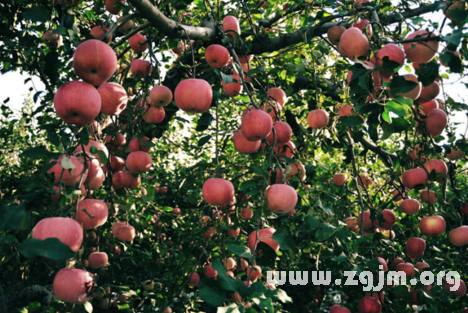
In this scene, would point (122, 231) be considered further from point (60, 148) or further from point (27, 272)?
point (27, 272)

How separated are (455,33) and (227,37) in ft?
4.17

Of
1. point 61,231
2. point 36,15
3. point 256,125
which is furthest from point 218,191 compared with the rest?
point 36,15

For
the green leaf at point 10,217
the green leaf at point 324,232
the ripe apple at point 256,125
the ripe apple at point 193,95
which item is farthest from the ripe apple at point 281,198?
the green leaf at point 10,217

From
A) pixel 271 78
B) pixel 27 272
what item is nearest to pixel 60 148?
pixel 271 78

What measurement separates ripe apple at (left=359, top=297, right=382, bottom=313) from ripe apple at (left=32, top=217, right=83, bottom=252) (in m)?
2.18

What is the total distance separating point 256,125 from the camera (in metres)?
1.72

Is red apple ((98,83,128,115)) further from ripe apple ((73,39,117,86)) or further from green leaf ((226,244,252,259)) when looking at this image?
green leaf ((226,244,252,259))

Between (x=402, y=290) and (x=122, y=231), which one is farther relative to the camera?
(x=122, y=231)

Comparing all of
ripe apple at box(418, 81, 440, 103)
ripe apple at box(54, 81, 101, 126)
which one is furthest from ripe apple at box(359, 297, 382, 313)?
ripe apple at box(54, 81, 101, 126)

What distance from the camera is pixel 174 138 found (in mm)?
7566

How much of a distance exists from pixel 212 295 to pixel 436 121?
1770 mm

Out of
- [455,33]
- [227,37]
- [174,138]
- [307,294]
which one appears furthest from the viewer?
[174,138]

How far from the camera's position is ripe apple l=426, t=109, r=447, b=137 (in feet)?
7.07

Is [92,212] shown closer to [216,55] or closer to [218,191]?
[218,191]
